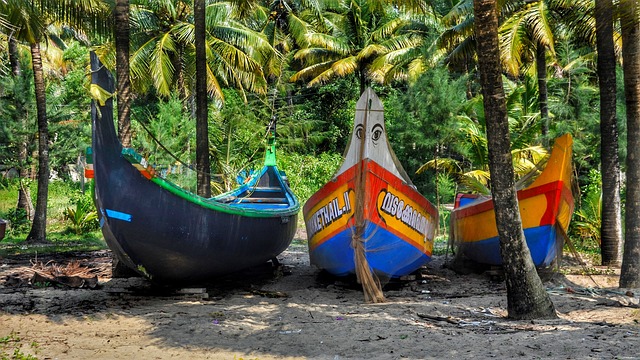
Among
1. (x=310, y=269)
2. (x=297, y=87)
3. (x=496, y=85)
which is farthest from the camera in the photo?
(x=297, y=87)

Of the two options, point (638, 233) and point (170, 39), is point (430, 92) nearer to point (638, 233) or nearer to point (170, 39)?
point (170, 39)

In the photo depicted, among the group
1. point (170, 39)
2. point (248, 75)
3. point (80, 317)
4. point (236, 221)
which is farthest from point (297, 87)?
point (80, 317)

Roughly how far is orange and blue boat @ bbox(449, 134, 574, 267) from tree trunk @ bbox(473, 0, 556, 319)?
3.26 meters

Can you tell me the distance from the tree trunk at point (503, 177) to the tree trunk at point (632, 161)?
93.8 inches

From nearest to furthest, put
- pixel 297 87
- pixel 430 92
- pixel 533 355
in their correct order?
pixel 533 355 < pixel 430 92 < pixel 297 87

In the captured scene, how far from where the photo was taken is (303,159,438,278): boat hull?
10.7 meters

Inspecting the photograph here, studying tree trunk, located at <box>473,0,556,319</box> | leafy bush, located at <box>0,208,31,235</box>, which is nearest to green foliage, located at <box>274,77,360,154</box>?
leafy bush, located at <box>0,208,31,235</box>

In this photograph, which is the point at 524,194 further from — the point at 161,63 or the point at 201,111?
the point at 161,63

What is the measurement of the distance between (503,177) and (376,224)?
2807 mm

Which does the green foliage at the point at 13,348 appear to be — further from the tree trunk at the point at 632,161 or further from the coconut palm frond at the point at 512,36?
the coconut palm frond at the point at 512,36

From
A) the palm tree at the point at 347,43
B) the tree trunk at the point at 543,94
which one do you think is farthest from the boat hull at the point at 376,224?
the palm tree at the point at 347,43

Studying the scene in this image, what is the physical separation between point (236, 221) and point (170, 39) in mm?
15270

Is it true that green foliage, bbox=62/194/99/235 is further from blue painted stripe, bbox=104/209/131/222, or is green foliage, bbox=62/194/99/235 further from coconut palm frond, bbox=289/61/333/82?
coconut palm frond, bbox=289/61/333/82

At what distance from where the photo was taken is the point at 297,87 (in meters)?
36.5
